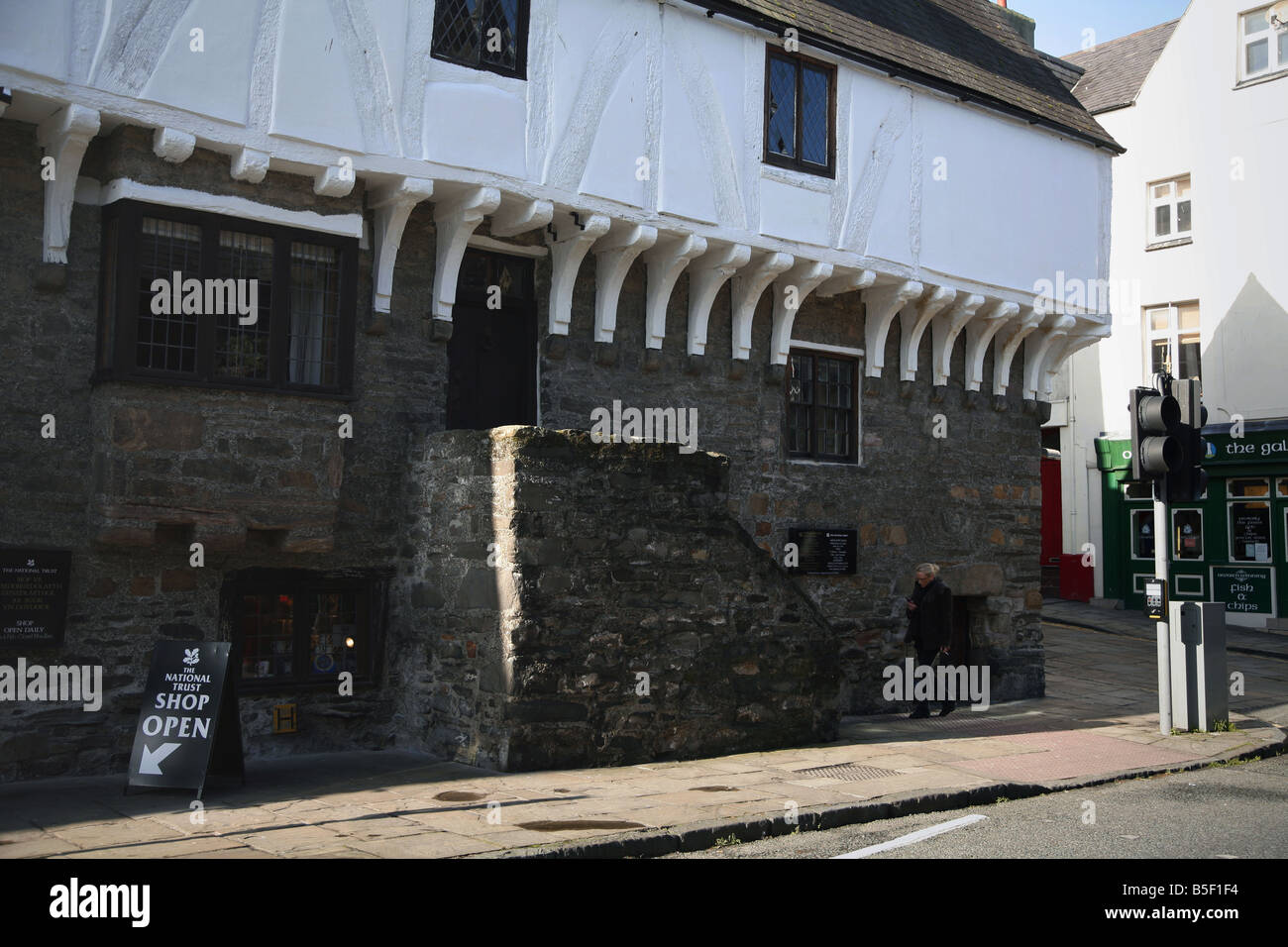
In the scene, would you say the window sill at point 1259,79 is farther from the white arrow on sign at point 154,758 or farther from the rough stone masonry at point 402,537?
the white arrow on sign at point 154,758

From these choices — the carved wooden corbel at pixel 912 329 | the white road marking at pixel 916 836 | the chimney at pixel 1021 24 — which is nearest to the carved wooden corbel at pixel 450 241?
the carved wooden corbel at pixel 912 329

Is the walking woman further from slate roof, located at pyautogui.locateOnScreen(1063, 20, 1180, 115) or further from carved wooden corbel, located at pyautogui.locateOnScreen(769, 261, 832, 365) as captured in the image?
slate roof, located at pyautogui.locateOnScreen(1063, 20, 1180, 115)

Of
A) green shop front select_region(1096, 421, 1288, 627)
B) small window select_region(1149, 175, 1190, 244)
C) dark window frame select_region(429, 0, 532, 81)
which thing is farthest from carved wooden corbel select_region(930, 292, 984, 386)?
small window select_region(1149, 175, 1190, 244)

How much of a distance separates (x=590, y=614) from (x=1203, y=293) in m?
17.4

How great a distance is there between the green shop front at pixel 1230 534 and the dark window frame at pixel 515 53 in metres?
15.4

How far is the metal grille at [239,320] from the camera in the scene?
31.9 feet

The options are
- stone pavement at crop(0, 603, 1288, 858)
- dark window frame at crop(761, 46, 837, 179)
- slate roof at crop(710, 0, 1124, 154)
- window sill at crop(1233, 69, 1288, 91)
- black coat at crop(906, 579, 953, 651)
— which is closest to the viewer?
stone pavement at crop(0, 603, 1288, 858)

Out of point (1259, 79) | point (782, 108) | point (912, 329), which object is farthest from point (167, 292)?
point (1259, 79)

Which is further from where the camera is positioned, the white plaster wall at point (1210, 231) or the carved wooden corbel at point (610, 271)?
the white plaster wall at point (1210, 231)

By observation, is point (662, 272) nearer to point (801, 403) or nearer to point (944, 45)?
point (801, 403)

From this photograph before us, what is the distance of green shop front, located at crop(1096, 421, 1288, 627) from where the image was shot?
21.2 metres

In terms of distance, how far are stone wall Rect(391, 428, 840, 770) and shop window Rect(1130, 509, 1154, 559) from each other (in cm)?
1451

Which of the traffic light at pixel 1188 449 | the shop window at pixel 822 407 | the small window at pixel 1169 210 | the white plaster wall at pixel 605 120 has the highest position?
the small window at pixel 1169 210

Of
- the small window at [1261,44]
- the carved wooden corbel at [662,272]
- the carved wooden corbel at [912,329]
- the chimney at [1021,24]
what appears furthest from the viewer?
the small window at [1261,44]
